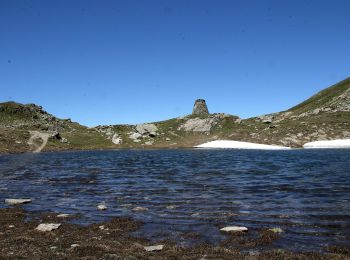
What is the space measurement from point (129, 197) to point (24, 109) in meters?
143

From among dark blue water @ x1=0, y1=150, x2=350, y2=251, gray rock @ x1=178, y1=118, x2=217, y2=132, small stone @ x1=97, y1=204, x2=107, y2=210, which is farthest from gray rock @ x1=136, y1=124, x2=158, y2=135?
small stone @ x1=97, y1=204, x2=107, y2=210

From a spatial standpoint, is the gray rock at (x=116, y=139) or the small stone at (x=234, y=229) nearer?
the small stone at (x=234, y=229)

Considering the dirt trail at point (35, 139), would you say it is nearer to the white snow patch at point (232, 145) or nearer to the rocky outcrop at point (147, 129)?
the rocky outcrop at point (147, 129)

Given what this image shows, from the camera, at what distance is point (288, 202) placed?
21297 mm

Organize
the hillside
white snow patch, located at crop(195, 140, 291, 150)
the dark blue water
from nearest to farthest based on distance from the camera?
the dark blue water, white snow patch, located at crop(195, 140, 291, 150), the hillside

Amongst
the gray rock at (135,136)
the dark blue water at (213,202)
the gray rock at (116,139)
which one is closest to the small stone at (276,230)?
the dark blue water at (213,202)

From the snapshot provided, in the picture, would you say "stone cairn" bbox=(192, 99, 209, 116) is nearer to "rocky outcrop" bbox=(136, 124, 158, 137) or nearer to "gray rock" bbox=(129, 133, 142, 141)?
"rocky outcrop" bbox=(136, 124, 158, 137)

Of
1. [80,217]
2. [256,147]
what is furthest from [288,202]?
[256,147]

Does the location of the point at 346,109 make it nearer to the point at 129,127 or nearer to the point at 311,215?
the point at 129,127

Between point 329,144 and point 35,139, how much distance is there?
88615 mm

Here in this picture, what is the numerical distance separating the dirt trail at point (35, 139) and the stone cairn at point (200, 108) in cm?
6260

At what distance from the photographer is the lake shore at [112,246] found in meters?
11.9

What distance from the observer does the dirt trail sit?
108419 millimetres

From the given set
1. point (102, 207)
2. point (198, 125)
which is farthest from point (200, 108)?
point (102, 207)
